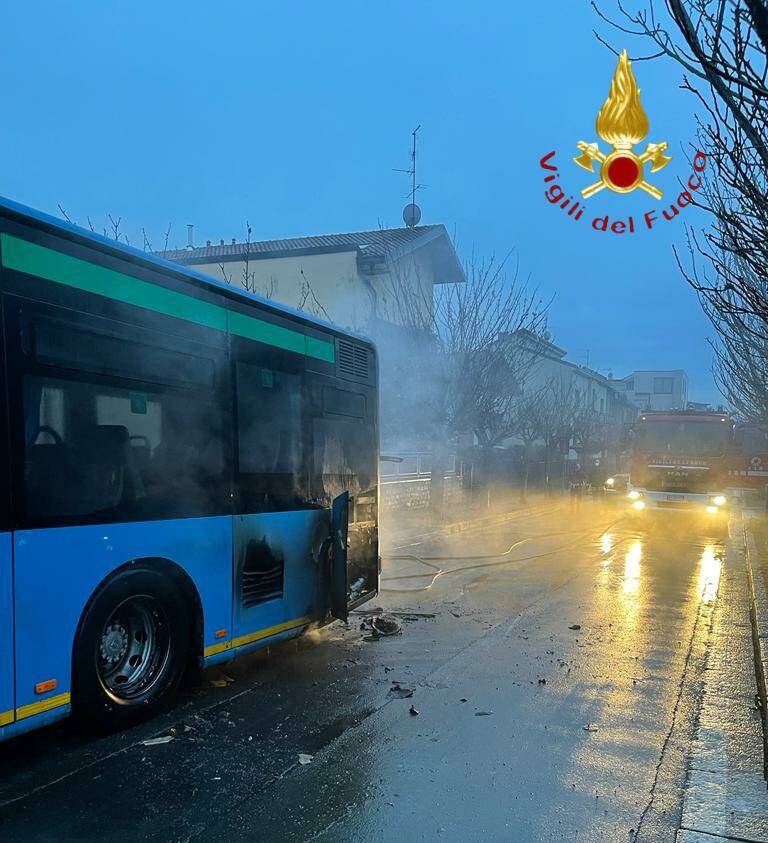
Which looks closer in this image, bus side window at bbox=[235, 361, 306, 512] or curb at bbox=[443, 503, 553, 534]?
bus side window at bbox=[235, 361, 306, 512]

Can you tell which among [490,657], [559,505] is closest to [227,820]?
[490,657]

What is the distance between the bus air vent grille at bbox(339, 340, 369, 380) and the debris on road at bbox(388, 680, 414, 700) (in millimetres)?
3022

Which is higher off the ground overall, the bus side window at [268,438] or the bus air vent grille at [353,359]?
the bus air vent grille at [353,359]

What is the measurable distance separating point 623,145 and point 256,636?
4.96 m

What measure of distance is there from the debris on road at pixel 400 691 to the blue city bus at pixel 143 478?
41.5 inches

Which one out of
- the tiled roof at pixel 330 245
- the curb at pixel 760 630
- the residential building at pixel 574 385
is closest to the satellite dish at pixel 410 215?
the tiled roof at pixel 330 245

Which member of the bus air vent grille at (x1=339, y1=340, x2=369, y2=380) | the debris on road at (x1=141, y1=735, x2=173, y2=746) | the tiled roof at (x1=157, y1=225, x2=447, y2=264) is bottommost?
the debris on road at (x1=141, y1=735, x2=173, y2=746)

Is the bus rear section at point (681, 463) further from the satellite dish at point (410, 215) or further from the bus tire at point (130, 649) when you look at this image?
the bus tire at point (130, 649)

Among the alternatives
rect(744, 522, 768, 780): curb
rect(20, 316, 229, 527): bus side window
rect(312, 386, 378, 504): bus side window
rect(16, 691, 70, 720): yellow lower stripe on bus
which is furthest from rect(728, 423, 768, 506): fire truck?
rect(16, 691, 70, 720): yellow lower stripe on bus

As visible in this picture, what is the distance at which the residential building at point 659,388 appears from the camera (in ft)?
293

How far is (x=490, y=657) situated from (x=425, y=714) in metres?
1.60

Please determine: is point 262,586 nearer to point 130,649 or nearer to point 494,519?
point 130,649

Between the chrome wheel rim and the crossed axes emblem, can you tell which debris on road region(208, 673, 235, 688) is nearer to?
the chrome wheel rim

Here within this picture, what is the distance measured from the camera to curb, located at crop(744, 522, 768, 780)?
4911mm
